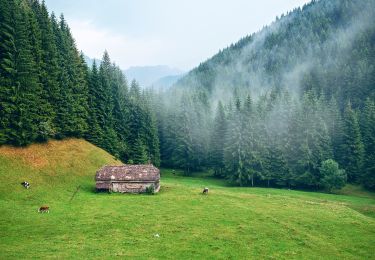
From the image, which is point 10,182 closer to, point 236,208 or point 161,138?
point 236,208

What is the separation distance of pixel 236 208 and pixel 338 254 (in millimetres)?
17433

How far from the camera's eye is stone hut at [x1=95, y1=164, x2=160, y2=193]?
58469 mm

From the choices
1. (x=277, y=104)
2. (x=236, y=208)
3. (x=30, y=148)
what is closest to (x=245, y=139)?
(x=277, y=104)

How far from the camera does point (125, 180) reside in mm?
59000

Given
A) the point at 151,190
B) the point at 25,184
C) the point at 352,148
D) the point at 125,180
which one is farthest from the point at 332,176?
Result: the point at 25,184

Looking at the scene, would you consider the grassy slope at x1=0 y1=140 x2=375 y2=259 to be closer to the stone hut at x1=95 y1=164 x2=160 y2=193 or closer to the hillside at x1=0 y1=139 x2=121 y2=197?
the hillside at x1=0 y1=139 x2=121 y2=197

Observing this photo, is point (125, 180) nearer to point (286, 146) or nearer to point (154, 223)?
point (154, 223)

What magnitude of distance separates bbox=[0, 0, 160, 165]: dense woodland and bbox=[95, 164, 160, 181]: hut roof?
14.1 m

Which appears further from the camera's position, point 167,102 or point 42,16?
point 167,102

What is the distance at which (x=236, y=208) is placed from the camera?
160ft

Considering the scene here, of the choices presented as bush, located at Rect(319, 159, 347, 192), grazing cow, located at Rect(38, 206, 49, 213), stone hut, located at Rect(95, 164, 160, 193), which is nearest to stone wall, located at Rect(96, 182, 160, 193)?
stone hut, located at Rect(95, 164, 160, 193)

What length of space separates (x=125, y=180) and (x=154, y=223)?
65.0 feet

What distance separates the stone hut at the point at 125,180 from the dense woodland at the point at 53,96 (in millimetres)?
14554

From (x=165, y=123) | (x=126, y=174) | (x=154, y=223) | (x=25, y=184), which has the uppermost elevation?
(x=165, y=123)
